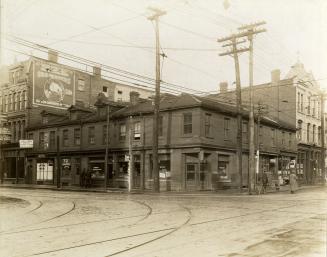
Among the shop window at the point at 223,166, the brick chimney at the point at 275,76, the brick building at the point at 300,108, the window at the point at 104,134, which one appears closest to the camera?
the shop window at the point at 223,166

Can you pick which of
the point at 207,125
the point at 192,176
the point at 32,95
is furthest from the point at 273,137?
the point at 32,95

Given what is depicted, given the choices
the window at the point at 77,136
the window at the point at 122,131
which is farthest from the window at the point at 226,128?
the window at the point at 77,136

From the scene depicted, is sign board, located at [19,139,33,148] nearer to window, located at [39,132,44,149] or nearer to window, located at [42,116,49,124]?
window, located at [39,132,44,149]

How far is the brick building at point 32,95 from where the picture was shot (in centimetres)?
4853

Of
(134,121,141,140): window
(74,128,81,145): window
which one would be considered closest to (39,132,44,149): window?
(74,128,81,145): window

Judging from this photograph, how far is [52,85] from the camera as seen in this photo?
5022 cm

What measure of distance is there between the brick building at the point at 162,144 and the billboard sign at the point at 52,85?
12.9ft

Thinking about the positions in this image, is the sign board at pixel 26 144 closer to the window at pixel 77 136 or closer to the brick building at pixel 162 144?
the brick building at pixel 162 144

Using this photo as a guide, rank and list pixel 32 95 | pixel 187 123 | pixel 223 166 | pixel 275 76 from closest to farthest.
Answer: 1. pixel 187 123
2. pixel 223 166
3. pixel 32 95
4. pixel 275 76

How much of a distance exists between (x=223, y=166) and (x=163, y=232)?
24882 millimetres

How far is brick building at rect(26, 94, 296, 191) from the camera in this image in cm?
3275

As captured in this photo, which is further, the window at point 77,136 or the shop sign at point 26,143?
the shop sign at point 26,143

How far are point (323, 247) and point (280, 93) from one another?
44051 millimetres

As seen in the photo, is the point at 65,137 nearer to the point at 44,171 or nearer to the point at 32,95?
the point at 44,171
